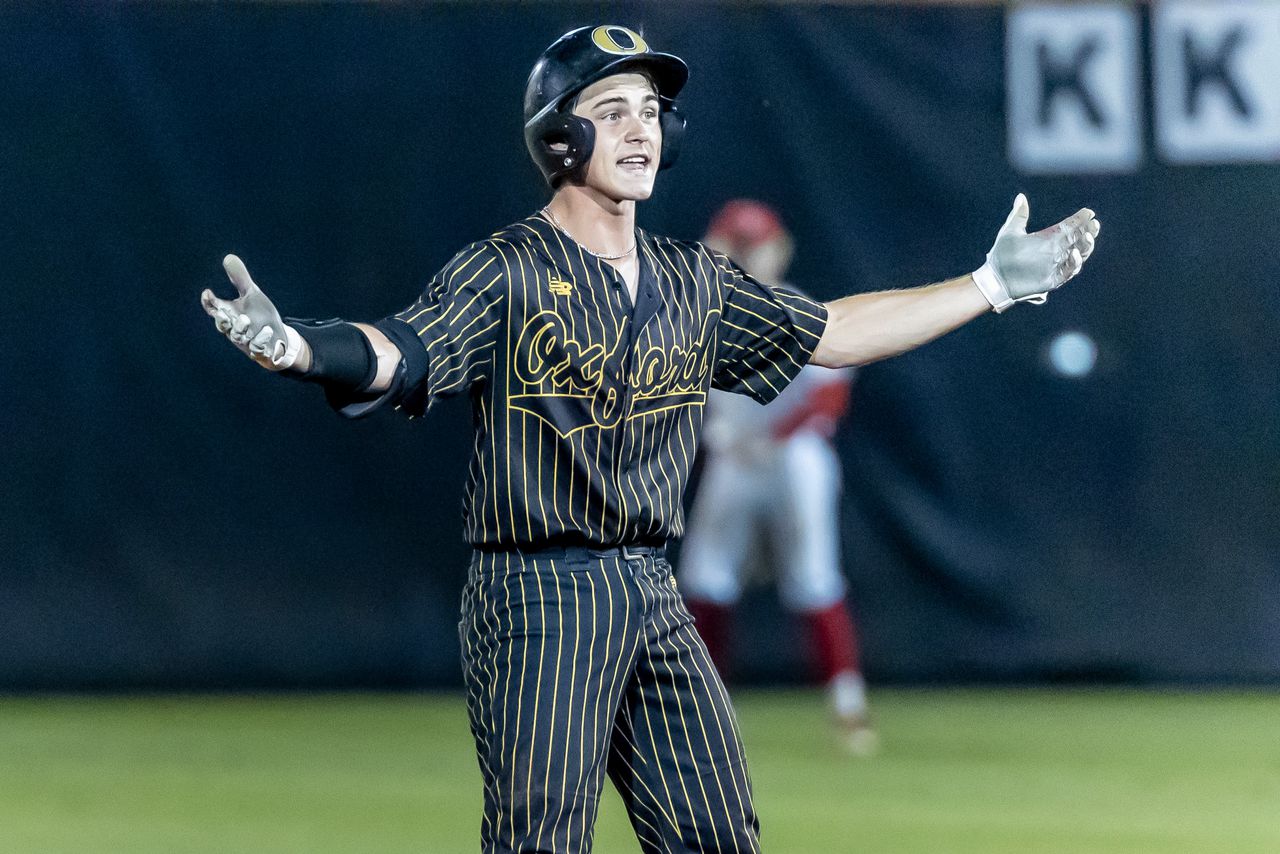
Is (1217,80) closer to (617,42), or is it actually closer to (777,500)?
(777,500)

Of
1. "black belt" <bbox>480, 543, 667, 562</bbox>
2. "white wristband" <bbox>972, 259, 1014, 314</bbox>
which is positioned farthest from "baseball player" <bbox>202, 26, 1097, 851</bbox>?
"white wristband" <bbox>972, 259, 1014, 314</bbox>

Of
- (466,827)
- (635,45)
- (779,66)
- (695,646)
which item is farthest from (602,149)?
(779,66)

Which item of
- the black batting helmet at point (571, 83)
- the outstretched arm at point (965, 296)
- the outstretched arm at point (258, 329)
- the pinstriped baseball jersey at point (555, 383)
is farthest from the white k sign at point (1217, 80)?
the outstretched arm at point (258, 329)

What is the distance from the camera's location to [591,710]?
11.2 ft

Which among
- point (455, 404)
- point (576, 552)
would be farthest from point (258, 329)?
point (455, 404)

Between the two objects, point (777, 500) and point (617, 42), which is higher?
point (617, 42)

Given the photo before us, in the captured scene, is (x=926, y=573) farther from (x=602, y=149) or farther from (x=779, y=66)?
(x=602, y=149)

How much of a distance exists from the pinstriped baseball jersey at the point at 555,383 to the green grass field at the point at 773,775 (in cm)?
233

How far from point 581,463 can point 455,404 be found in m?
5.21

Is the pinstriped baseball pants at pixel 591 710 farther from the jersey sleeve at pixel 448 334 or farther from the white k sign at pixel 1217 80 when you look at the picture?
the white k sign at pixel 1217 80

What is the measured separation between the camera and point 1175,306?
29.0ft

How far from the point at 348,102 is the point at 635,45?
531cm

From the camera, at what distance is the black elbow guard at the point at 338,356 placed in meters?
3.13

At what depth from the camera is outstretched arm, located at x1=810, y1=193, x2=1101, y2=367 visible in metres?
3.87
